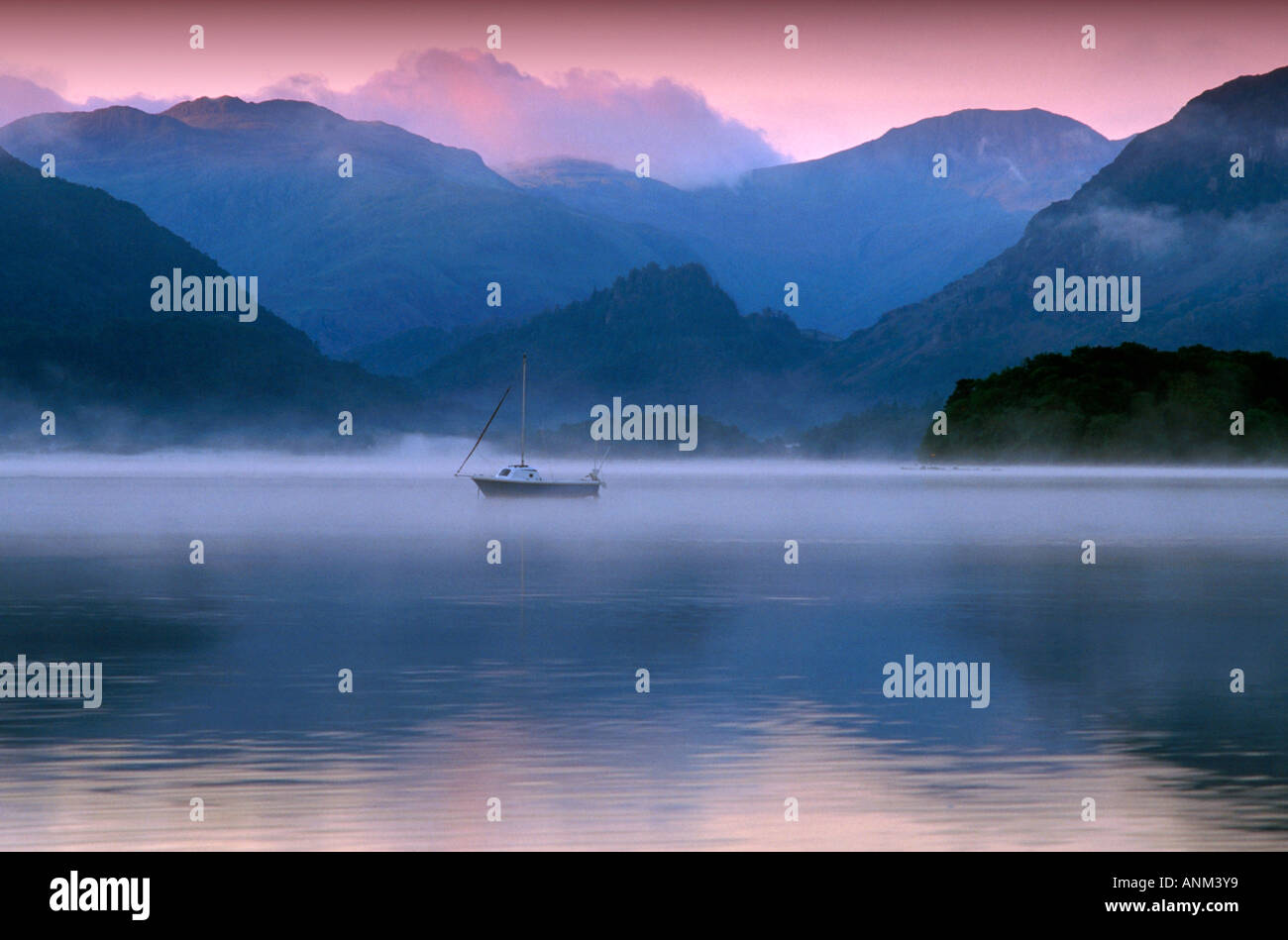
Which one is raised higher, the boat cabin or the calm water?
the boat cabin

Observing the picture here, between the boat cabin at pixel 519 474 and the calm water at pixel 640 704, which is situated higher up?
the boat cabin at pixel 519 474

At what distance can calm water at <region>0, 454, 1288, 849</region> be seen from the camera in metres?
21.0

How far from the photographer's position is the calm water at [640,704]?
2102 centimetres

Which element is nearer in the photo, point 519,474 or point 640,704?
point 640,704

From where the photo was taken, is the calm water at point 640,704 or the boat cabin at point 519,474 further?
the boat cabin at point 519,474

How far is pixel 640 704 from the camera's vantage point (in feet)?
99.7

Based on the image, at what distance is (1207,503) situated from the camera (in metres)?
147

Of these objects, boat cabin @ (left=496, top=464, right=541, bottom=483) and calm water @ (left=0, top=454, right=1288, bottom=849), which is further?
boat cabin @ (left=496, top=464, right=541, bottom=483)

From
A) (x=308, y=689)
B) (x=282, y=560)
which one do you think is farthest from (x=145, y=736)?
(x=282, y=560)

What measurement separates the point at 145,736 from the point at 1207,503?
13327 centimetres

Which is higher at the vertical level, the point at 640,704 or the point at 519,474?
the point at 519,474
